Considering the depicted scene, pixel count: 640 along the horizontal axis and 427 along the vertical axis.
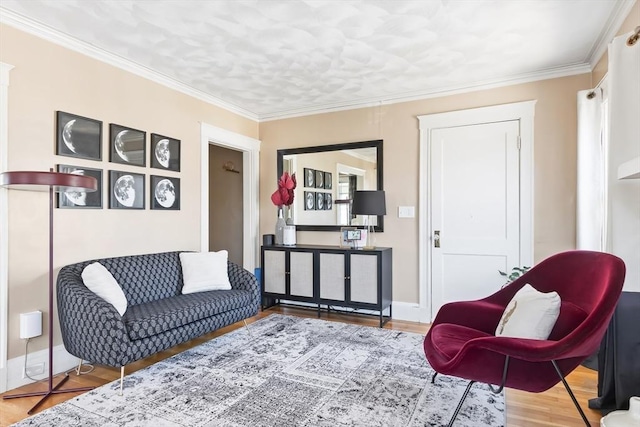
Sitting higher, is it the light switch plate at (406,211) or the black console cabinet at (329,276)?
the light switch plate at (406,211)

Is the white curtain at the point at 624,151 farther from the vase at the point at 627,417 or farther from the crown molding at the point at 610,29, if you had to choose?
the vase at the point at 627,417

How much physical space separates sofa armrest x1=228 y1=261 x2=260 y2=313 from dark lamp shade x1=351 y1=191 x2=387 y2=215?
4.32ft

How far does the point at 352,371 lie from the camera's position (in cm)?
261

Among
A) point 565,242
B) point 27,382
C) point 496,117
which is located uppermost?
point 496,117

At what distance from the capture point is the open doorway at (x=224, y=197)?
5430mm

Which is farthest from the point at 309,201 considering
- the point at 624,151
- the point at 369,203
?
the point at 624,151

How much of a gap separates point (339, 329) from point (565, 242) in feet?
7.53

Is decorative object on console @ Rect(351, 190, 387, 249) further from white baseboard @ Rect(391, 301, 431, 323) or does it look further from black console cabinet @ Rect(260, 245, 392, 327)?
white baseboard @ Rect(391, 301, 431, 323)

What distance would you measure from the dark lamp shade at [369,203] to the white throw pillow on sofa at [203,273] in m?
1.51

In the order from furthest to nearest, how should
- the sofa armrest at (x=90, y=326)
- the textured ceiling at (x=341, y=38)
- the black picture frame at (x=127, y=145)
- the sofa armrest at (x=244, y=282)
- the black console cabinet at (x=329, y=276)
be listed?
the black console cabinet at (x=329, y=276), the sofa armrest at (x=244, y=282), the black picture frame at (x=127, y=145), the textured ceiling at (x=341, y=38), the sofa armrest at (x=90, y=326)

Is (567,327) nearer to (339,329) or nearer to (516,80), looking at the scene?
(339,329)

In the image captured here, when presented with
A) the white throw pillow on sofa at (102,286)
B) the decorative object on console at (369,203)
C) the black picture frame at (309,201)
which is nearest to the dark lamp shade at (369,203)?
the decorative object on console at (369,203)

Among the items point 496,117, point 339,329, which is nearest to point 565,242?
point 496,117

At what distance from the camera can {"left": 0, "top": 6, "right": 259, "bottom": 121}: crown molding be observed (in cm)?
251
